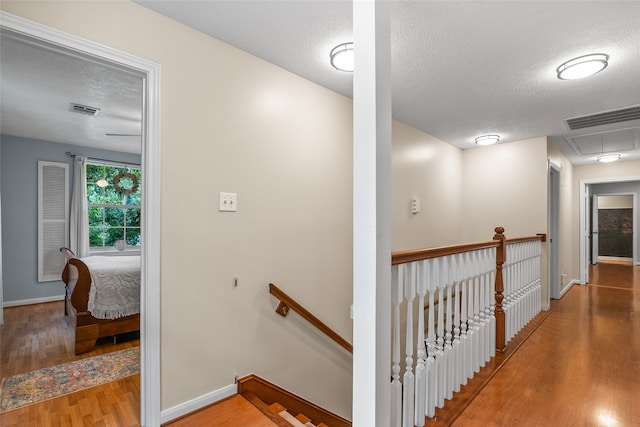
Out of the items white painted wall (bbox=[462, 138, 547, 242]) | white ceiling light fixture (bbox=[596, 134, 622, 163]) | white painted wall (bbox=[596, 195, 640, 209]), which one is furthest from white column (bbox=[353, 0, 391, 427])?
white painted wall (bbox=[596, 195, 640, 209])

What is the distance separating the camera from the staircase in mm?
1869

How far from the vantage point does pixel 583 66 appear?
7.06ft

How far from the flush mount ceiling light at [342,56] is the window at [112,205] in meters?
4.76

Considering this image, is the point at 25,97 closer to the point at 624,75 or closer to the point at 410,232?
the point at 410,232

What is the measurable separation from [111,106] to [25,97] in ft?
2.35

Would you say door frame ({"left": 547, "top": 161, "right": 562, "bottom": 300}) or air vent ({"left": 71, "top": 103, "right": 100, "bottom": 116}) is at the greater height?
air vent ({"left": 71, "top": 103, "right": 100, "bottom": 116})

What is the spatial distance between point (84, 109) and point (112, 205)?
255 centimetres

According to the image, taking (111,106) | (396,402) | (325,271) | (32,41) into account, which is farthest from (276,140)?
(111,106)

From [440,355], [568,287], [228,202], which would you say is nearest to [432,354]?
[440,355]

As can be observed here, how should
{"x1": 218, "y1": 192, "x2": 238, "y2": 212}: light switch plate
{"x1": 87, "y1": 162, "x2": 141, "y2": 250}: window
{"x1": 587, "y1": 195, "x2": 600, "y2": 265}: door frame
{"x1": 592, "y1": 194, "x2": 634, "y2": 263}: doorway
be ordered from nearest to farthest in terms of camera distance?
{"x1": 218, "y1": 192, "x2": 238, "y2": 212}: light switch plate → {"x1": 87, "y1": 162, "x2": 141, "y2": 250}: window → {"x1": 587, "y1": 195, "x2": 600, "y2": 265}: door frame → {"x1": 592, "y1": 194, "x2": 634, "y2": 263}: doorway

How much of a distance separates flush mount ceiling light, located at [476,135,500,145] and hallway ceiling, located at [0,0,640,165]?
0.20 meters

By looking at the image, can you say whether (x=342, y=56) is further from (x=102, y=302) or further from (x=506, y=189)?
(x=506, y=189)

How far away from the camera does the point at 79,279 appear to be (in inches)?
115

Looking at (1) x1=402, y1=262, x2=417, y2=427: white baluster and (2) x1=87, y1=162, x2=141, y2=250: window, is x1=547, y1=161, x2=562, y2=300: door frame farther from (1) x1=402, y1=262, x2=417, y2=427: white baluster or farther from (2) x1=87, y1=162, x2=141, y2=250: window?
(2) x1=87, y1=162, x2=141, y2=250: window
